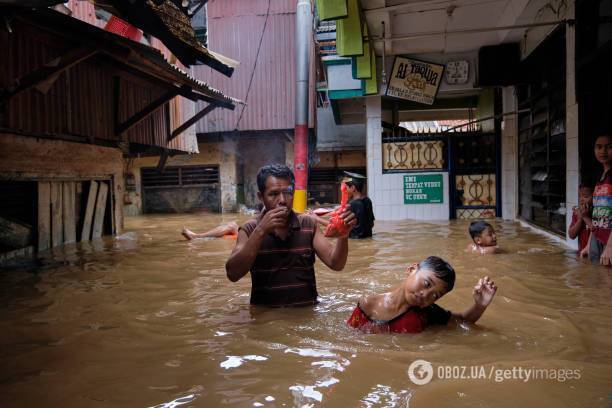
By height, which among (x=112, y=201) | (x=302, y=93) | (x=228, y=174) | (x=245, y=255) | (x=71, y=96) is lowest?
(x=245, y=255)

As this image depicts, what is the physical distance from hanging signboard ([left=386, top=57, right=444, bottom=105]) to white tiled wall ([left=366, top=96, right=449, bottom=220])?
66 centimetres

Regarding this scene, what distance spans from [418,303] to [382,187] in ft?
32.1

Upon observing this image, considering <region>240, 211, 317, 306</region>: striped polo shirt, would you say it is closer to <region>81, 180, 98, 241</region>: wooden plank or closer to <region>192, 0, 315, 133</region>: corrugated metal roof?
<region>81, 180, 98, 241</region>: wooden plank

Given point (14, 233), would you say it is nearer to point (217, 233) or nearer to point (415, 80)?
point (217, 233)

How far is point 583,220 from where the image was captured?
20.0 feet

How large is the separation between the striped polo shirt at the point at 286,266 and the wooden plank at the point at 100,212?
285 inches

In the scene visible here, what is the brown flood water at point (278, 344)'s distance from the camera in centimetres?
242

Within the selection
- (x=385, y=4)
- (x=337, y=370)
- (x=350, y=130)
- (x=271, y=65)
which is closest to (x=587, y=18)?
(x=385, y=4)

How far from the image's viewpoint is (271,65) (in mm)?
17562

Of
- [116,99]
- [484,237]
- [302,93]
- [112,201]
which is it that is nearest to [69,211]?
[112,201]

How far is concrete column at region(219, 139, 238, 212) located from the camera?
60.2ft

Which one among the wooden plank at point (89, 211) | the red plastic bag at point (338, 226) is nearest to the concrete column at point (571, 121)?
the red plastic bag at point (338, 226)

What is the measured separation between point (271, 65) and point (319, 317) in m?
15.1

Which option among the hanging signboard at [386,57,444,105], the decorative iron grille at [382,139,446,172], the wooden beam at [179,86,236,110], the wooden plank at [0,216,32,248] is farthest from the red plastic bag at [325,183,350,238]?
the decorative iron grille at [382,139,446,172]
